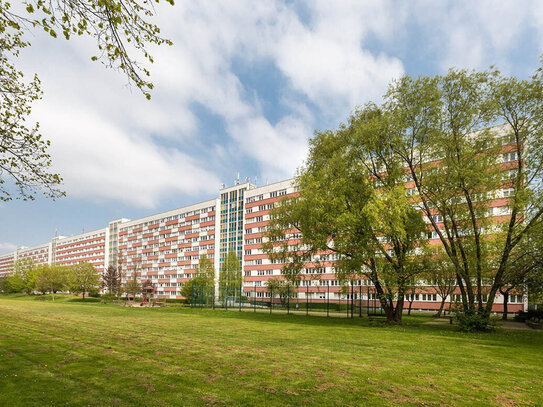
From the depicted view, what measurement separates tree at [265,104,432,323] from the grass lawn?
8.82 metres

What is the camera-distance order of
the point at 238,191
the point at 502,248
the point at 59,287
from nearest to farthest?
the point at 502,248 → the point at 59,287 → the point at 238,191

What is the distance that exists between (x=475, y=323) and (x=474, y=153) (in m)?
11.8

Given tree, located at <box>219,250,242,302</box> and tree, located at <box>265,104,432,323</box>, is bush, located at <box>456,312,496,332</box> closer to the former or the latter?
tree, located at <box>265,104,432,323</box>

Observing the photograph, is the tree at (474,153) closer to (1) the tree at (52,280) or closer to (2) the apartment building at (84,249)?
(1) the tree at (52,280)

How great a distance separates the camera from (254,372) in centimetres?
970

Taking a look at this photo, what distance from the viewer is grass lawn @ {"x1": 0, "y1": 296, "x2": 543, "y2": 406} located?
759 centimetres

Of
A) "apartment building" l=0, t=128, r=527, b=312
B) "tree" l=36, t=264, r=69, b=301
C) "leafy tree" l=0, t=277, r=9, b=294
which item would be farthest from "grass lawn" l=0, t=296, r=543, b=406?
"leafy tree" l=0, t=277, r=9, b=294

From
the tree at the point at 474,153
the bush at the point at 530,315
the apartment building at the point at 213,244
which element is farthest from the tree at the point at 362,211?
the apartment building at the point at 213,244

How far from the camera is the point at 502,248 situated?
77.8 feet

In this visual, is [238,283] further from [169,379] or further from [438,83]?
[169,379]

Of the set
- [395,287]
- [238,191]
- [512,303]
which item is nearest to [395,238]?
[395,287]

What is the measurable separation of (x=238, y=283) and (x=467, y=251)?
171 ft

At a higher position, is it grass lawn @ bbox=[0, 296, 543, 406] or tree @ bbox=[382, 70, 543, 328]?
tree @ bbox=[382, 70, 543, 328]

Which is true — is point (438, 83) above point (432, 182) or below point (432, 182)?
above
